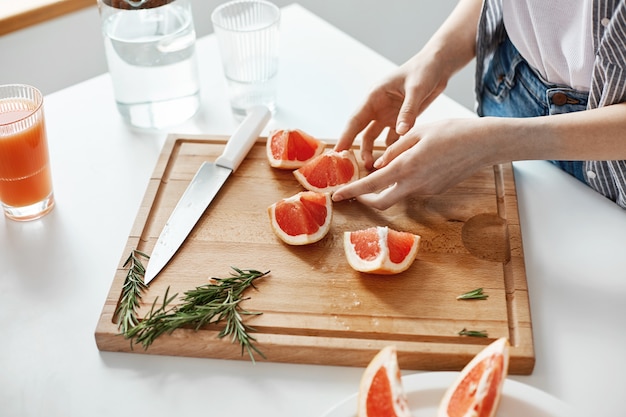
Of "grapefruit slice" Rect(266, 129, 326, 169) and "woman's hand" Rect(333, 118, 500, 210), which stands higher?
"woman's hand" Rect(333, 118, 500, 210)

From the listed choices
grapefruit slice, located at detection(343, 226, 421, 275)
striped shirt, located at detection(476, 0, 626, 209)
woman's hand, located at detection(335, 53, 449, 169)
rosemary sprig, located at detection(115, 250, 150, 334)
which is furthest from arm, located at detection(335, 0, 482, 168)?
rosemary sprig, located at detection(115, 250, 150, 334)

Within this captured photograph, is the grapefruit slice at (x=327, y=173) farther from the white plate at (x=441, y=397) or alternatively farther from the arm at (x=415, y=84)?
the white plate at (x=441, y=397)

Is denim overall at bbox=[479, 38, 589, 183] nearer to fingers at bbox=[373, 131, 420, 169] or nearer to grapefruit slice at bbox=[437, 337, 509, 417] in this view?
fingers at bbox=[373, 131, 420, 169]

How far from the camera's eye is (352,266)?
4.56 ft

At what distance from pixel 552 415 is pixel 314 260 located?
491 mm

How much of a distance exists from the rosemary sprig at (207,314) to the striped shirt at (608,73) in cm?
73

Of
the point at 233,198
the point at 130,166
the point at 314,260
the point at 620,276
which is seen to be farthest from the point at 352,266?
the point at 130,166

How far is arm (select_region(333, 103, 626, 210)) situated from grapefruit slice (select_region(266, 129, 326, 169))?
0.19m

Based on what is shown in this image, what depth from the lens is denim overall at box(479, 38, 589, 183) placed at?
163 centimetres

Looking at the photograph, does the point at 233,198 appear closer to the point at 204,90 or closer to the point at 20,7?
the point at 204,90

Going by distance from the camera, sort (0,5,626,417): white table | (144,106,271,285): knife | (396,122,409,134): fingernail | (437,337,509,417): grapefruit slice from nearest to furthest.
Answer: (437,337,509,417): grapefruit slice < (0,5,626,417): white table < (144,106,271,285): knife < (396,122,409,134): fingernail

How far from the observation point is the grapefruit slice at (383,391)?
1.12 m

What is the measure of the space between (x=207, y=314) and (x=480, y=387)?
456 mm

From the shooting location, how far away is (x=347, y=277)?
1.39 metres
